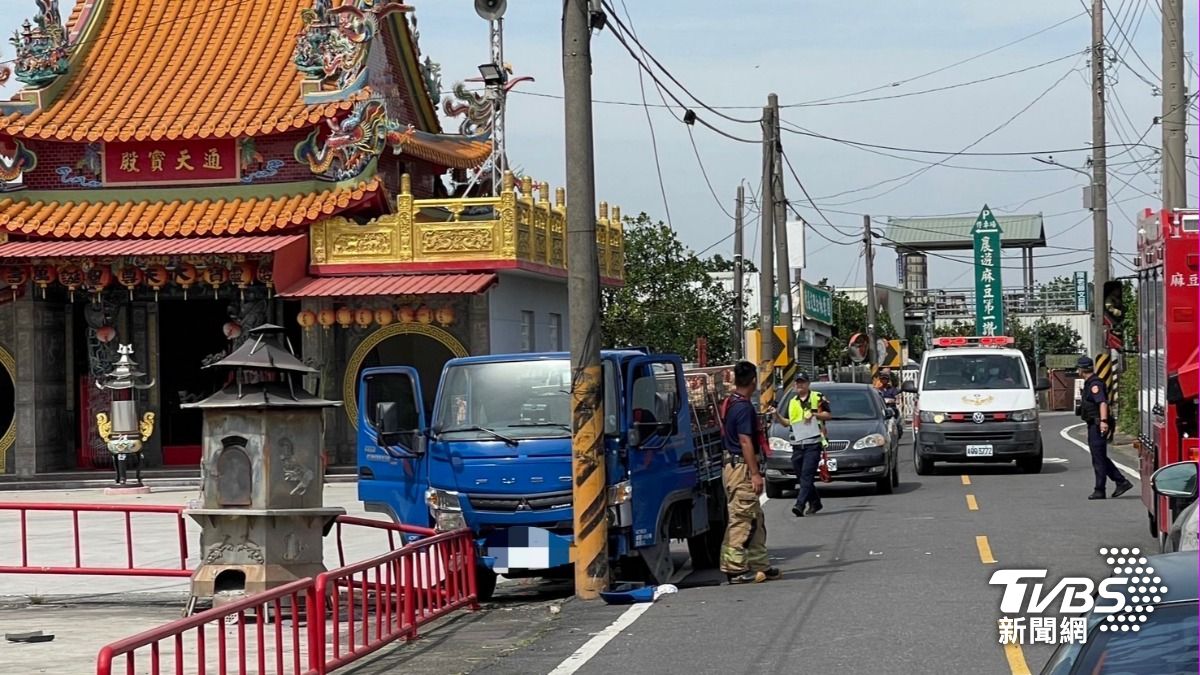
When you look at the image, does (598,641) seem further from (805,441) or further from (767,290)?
(767,290)

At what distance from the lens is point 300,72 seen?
32906 mm

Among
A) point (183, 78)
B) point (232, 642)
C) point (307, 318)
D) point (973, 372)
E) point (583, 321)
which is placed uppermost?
point (183, 78)

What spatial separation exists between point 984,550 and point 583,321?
476 centimetres

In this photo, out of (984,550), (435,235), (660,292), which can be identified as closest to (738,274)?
(660,292)

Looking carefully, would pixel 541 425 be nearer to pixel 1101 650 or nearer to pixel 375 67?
pixel 1101 650

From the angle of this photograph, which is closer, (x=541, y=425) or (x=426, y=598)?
(x=426, y=598)

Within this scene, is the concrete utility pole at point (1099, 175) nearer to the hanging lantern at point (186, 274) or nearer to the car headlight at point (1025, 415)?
the car headlight at point (1025, 415)

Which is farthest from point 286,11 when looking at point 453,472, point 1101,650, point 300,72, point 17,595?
point 1101,650

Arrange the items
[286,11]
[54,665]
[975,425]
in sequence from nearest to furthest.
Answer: [54,665], [975,425], [286,11]

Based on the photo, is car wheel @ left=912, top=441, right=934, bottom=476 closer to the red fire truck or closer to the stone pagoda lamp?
the red fire truck

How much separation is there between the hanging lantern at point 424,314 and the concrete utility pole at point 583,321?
1631 cm

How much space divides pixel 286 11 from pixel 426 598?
960 inches

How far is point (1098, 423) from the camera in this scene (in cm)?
2091

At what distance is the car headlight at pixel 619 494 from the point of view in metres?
14.3
